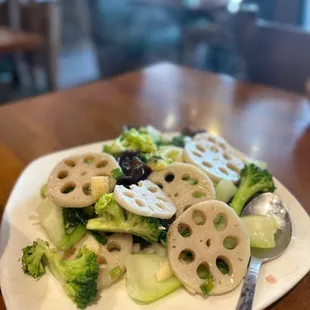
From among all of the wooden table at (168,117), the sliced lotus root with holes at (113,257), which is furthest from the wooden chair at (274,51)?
the sliced lotus root with holes at (113,257)

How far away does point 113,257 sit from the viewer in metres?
0.86

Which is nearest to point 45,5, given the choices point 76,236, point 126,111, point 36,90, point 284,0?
point 36,90

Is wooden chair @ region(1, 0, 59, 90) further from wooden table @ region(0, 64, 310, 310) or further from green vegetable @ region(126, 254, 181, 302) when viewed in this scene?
green vegetable @ region(126, 254, 181, 302)

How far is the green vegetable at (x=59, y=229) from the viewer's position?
2.96ft

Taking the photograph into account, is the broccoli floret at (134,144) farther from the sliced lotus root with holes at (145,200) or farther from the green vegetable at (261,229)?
the green vegetable at (261,229)

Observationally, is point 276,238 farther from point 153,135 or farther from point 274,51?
point 274,51

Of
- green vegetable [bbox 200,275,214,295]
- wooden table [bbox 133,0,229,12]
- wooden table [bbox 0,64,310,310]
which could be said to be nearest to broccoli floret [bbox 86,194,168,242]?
green vegetable [bbox 200,275,214,295]

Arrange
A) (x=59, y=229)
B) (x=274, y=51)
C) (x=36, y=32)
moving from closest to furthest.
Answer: (x=59, y=229) → (x=274, y=51) → (x=36, y=32)

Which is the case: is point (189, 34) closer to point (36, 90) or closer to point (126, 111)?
point (36, 90)

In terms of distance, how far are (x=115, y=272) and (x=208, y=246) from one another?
19 centimetres

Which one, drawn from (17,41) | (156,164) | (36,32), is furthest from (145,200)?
(36,32)

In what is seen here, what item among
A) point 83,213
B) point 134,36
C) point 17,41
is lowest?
point 134,36

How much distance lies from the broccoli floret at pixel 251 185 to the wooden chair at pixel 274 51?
1269mm

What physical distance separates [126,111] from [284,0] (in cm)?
231
